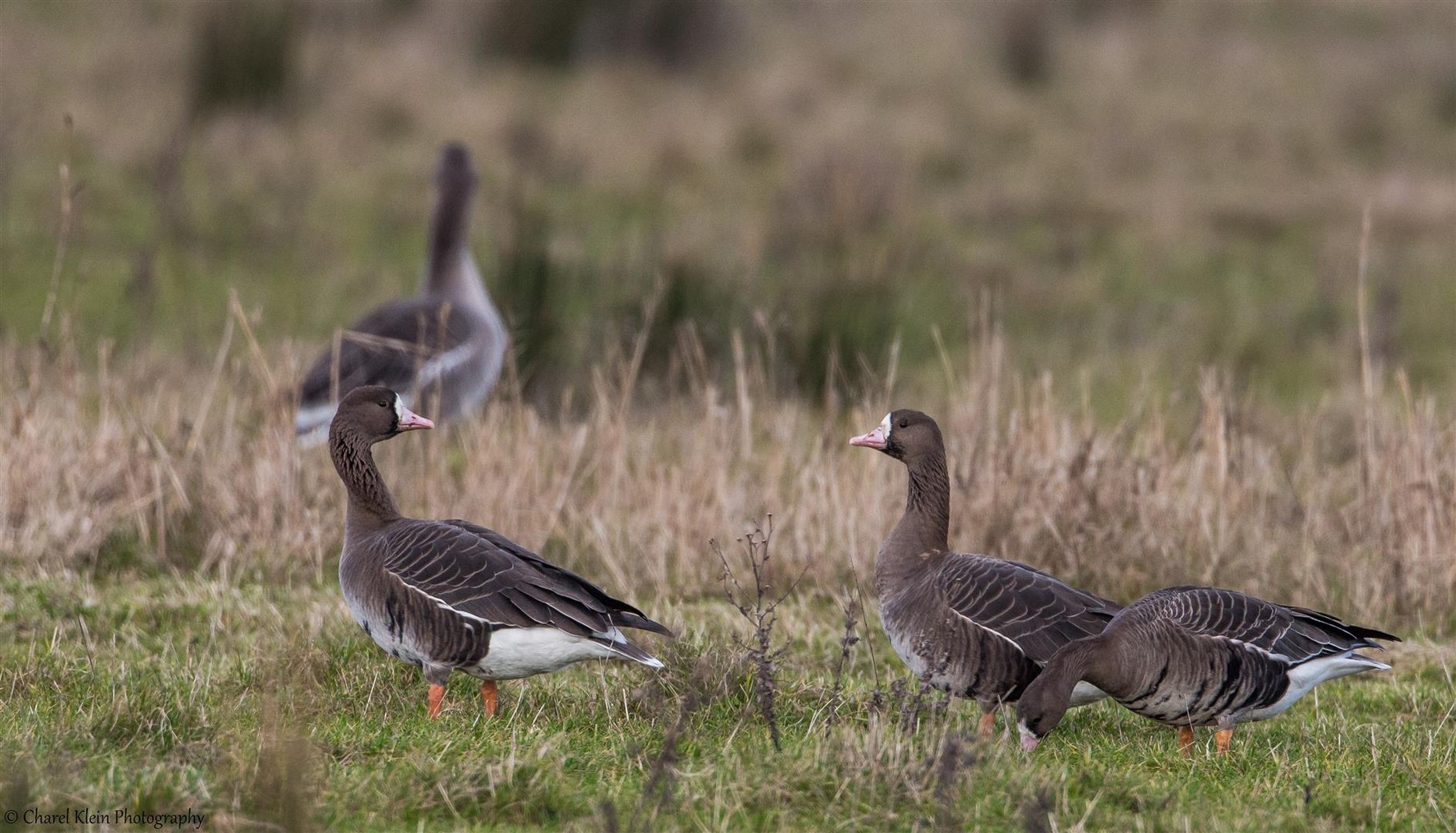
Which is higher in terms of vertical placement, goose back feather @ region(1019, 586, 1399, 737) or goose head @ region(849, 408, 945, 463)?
goose head @ region(849, 408, 945, 463)

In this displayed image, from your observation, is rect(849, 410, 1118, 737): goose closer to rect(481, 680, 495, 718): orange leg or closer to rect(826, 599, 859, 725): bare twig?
rect(826, 599, 859, 725): bare twig

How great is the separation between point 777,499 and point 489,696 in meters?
3.00

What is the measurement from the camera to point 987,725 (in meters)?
5.89

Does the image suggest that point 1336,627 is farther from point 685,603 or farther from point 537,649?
point 685,603

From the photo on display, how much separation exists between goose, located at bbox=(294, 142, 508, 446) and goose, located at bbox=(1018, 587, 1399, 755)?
445 centimetres

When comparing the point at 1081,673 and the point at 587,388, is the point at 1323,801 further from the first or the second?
the point at 587,388

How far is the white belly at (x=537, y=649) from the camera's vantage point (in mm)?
5711

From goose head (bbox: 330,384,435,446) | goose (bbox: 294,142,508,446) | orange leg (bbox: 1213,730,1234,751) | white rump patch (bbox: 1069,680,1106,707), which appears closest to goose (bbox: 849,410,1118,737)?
white rump patch (bbox: 1069,680,1106,707)

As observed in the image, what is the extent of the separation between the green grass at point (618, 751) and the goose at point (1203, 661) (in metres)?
0.15

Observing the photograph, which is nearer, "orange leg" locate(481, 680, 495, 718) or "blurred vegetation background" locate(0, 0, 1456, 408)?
"orange leg" locate(481, 680, 495, 718)

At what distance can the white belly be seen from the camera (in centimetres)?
571

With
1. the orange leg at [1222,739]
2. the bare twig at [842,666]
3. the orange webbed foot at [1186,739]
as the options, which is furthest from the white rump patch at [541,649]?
the orange leg at [1222,739]

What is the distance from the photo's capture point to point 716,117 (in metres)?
20.3

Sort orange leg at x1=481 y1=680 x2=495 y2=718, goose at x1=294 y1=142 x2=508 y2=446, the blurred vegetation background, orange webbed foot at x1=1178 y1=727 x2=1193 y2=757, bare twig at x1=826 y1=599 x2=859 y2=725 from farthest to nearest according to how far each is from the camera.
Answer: the blurred vegetation background
goose at x1=294 y1=142 x2=508 y2=446
orange leg at x1=481 y1=680 x2=495 y2=718
orange webbed foot at x1=1178 y1=727 x2=1193 y2=757
bare twig at x1=826 y1=599 x2=859 y2=725
